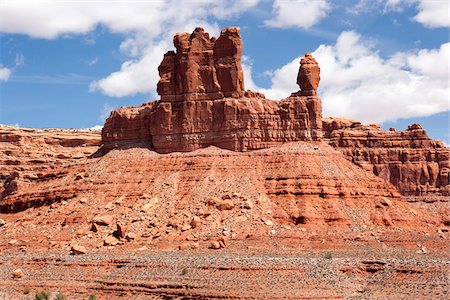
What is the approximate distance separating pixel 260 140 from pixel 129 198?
585 inches

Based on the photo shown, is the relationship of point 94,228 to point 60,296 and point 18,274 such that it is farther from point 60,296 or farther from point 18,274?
point 60,296

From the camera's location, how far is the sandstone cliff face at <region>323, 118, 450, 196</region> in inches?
5418

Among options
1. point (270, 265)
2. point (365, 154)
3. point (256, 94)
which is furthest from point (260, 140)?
point (365, 154)

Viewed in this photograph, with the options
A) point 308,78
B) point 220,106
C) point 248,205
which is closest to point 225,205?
point 248,205

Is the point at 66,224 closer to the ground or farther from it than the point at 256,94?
closer to the ground

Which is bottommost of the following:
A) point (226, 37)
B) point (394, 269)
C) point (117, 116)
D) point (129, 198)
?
point (394, 269)

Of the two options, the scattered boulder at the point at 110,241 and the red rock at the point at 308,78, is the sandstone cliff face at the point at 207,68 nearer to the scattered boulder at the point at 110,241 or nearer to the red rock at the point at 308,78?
the red rock at the point at 308,78

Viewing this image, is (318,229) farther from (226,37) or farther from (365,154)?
(365,154)

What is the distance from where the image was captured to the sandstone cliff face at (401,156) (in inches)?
5418

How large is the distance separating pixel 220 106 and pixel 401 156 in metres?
53.8

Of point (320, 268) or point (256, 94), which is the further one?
point (256, 94)

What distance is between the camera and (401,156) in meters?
139

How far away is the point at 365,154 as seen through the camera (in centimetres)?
13800

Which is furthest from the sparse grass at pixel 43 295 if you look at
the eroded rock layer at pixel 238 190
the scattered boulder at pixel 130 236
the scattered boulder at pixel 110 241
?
the eroded rock layer at pixel 238 190
